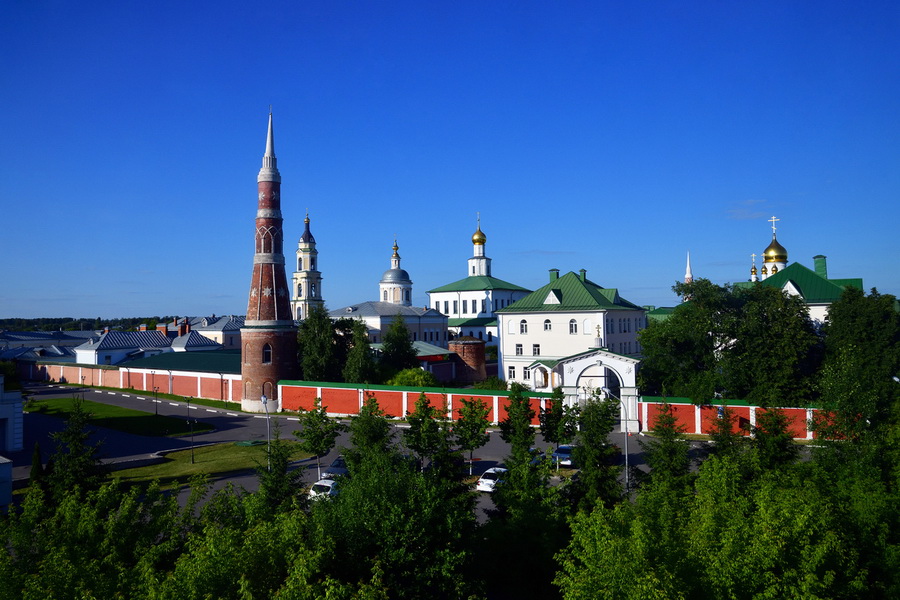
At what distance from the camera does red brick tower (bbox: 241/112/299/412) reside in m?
41.6

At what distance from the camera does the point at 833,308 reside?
3500 centimetres

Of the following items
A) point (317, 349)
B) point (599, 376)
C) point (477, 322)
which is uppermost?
point (477, 322)

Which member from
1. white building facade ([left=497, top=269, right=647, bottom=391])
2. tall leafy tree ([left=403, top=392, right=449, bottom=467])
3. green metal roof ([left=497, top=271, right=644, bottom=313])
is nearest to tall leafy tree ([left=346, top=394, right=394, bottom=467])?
tall leafy tree ([left=403, top=392, right=449, bottom=467])

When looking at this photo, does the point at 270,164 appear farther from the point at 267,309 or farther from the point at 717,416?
the point at 717,416

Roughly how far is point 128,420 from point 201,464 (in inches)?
547

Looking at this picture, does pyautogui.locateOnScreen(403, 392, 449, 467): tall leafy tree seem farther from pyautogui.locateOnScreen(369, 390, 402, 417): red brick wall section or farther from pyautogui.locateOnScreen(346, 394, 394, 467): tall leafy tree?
pyautogui.locateOnScreen(369, 390, 402, 417): red brick wall section

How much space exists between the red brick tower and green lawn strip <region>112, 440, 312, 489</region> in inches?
382

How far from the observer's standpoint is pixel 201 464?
28.2 meters

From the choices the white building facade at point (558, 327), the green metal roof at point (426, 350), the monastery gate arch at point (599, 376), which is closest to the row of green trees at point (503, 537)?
the monastery gate arch at point (599, 376)

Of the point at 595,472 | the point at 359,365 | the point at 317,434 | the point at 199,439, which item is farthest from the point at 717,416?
the point at 199,439

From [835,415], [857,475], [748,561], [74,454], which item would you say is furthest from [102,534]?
[835,415]

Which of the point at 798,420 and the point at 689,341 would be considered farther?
the point at 689,341

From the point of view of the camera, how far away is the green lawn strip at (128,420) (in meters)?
36.4

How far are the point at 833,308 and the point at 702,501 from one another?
24.6m
